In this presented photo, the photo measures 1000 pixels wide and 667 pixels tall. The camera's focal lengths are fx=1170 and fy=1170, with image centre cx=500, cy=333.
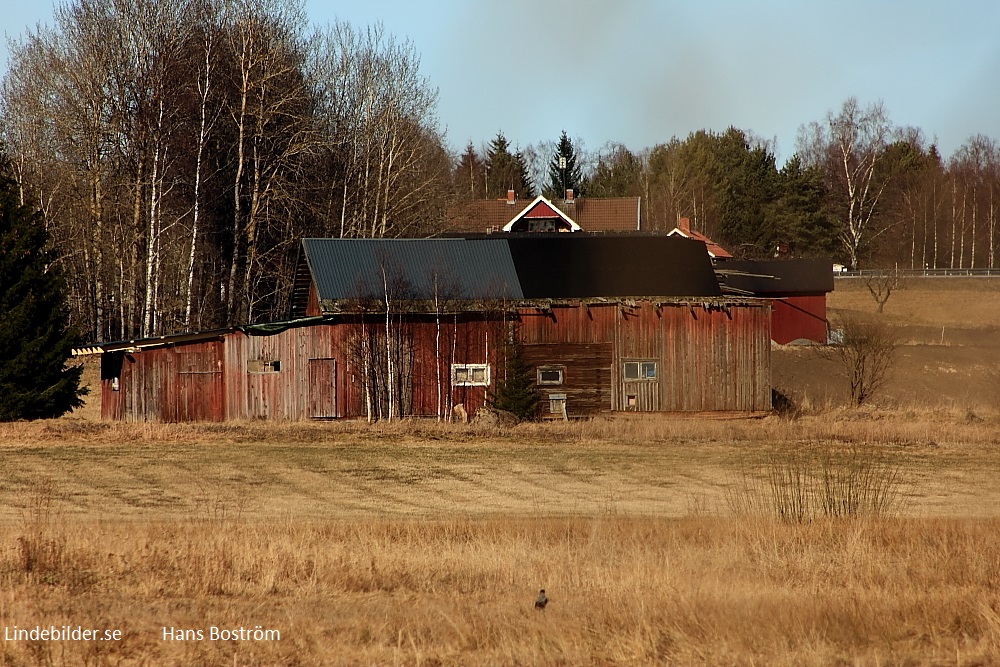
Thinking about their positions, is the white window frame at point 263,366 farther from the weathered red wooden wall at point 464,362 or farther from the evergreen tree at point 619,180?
the evergreen tree at point 619,180

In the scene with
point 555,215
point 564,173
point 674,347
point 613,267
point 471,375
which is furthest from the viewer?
point 564,173

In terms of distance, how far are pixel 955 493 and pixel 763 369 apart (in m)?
14.2

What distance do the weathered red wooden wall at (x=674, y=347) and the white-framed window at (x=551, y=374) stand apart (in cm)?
22

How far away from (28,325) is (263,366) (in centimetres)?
638

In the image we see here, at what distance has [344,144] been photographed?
161 ft

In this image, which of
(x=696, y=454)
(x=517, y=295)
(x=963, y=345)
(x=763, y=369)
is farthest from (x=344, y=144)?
(x=963, y=345)

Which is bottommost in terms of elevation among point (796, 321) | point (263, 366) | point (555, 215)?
point (796, 321)

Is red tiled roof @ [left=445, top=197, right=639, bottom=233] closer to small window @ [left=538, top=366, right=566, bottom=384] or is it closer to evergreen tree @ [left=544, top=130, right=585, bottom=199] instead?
evergreen tree @ [left=544, top=130, right=585, bottom=199]

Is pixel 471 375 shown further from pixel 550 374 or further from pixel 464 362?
pixel 550 374

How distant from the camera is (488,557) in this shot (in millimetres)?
13344

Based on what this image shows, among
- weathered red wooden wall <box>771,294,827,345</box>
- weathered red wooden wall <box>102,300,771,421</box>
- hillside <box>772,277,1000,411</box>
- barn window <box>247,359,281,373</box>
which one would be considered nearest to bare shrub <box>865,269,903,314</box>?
hillside <box>772,277,1000,411</box>

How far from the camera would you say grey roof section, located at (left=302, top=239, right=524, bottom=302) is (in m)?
33.9

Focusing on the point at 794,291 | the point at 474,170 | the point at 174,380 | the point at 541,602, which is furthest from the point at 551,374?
the point at 474,170

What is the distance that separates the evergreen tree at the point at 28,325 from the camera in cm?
3147
